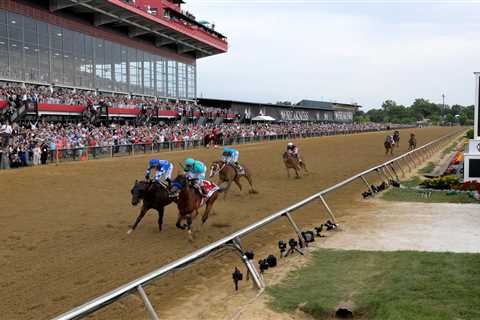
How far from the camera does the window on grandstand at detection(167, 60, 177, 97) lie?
59.2m

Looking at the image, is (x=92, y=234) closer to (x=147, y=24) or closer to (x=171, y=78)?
(x=147, y=24)

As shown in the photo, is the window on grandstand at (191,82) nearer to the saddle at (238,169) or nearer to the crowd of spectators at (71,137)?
the crowd of spectators at (71,137)

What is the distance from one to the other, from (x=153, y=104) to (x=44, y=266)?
39.4 meters

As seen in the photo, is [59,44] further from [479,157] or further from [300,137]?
[479,157]

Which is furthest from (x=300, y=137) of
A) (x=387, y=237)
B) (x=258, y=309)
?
(x=258, y=309)

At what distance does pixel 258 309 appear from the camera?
217 inches

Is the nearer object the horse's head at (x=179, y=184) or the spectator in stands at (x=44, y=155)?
the horse's head at (x=179, y=184)

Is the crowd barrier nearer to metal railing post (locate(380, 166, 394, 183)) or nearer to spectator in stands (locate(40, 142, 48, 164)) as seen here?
spectator in stands (locate(40, 142, 48, 164))

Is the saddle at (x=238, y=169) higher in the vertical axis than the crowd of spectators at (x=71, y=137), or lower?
lower

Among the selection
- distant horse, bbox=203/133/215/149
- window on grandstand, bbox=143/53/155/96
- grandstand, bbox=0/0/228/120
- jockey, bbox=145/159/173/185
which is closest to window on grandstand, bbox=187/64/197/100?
grandstand, bbox=0/0/228/120

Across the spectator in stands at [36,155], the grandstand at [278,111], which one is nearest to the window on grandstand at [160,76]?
the grandstand at [278,111]

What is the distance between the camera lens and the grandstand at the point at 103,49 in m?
35.7

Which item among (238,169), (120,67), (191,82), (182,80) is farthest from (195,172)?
(191,82)

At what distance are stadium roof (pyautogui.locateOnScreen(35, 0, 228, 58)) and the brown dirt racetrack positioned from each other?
1061 inches
